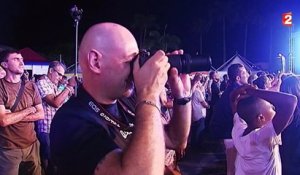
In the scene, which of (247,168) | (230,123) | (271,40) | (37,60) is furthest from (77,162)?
(271,40)

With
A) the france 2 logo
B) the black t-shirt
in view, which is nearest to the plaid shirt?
the black t-shirt

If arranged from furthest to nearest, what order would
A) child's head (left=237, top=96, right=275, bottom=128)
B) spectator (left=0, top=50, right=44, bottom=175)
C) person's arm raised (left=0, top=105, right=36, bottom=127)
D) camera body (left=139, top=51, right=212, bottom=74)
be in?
1. spectator (left=0, top=50, right=44, bottom=175)
2. person's arm raised (left=0, top=105, right=36, bottom=127)
3. child's head (left=237, top=96, right=275, bottom=128)
4. camera body (left=139, top=51, right=212, bottom=74)

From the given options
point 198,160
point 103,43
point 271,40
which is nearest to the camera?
point 103,43

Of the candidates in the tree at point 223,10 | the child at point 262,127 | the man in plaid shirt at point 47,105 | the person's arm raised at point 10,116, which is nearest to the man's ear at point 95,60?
the child at point 262,127

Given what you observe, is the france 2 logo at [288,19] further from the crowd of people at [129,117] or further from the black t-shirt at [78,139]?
the black t-shirt at [78,139]

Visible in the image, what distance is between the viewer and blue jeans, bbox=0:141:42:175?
4.77m

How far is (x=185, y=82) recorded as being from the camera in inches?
86.4

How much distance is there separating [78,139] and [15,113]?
3.16 m

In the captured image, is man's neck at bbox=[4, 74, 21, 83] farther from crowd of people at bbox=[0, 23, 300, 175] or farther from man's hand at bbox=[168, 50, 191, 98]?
man's hand at bbox=[168, 50, 191, 98]

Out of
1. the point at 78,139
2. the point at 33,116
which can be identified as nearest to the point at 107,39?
the point at 78,139

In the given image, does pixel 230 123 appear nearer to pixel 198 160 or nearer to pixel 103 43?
pixel 198 160

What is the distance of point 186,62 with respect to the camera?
186 cm

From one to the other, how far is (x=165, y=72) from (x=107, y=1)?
46903 millimetres

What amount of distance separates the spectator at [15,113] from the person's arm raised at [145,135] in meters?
3.20
